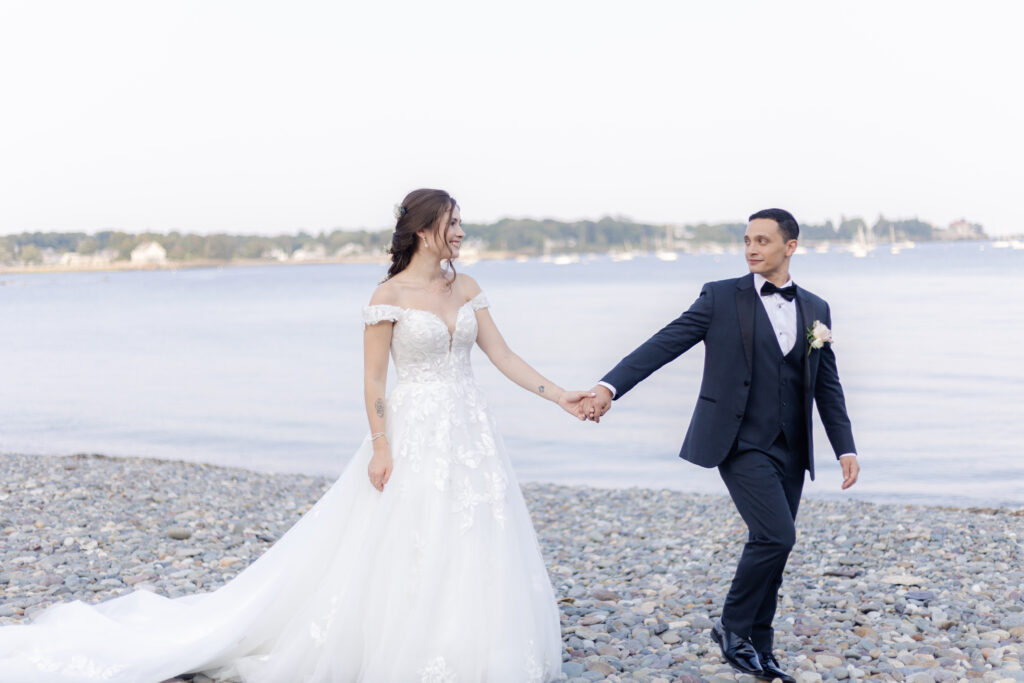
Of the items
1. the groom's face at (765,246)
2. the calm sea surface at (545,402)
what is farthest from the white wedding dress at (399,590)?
the calm sea surface at (545,402)

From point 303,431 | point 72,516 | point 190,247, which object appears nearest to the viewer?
point 72,516

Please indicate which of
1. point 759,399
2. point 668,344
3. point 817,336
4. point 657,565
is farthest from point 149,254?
point 817,336

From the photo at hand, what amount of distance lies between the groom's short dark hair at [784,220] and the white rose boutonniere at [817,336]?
0.45m

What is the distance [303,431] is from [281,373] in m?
11.1

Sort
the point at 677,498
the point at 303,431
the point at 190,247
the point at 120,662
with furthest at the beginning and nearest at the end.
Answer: the point at 190,247 < the point at 303,431 < the point at 677,498 < the point at 120,662

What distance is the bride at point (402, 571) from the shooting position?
4.58 metres

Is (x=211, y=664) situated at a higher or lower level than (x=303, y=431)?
higher

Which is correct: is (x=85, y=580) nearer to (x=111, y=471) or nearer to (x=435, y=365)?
(x=435, y=365)

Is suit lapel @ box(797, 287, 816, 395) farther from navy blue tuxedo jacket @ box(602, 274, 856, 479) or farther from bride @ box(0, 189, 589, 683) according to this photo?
bride @ box(0, 189, 589, 683)

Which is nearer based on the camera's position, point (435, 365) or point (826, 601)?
point (435, 365)

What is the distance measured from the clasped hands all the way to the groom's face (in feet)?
3.21

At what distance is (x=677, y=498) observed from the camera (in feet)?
37.3

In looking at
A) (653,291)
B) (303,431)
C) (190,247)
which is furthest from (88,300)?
(303,431)

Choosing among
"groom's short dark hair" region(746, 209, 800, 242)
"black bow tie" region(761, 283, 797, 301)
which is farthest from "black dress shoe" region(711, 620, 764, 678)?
"groom's short dark hair" region(746, 209, 800, 242)
